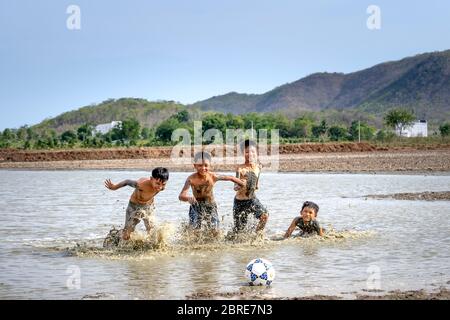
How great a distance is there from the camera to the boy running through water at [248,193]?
14203mm

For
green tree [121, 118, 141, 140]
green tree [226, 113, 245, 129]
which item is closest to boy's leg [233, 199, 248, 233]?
green tree [226, 113, 245, 129]

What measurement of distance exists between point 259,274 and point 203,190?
3.89m

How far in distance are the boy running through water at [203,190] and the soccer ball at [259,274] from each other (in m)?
3.35

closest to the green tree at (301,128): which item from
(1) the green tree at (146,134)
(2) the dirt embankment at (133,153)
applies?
(1) the green tree at (146,134)

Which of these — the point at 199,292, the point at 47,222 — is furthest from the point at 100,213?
the point at 199,292

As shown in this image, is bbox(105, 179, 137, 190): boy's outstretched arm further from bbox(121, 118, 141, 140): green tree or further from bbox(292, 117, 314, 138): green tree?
bbox(292, 117, 314, 138): green tree

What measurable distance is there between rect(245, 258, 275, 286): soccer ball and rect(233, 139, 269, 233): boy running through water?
4.02 m

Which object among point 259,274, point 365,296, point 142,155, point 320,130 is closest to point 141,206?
point 259,274

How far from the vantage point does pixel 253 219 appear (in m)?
14.8

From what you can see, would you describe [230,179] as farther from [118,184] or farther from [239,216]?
[118,184]

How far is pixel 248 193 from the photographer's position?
1432cm

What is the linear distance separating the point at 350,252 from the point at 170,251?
3.07 m
